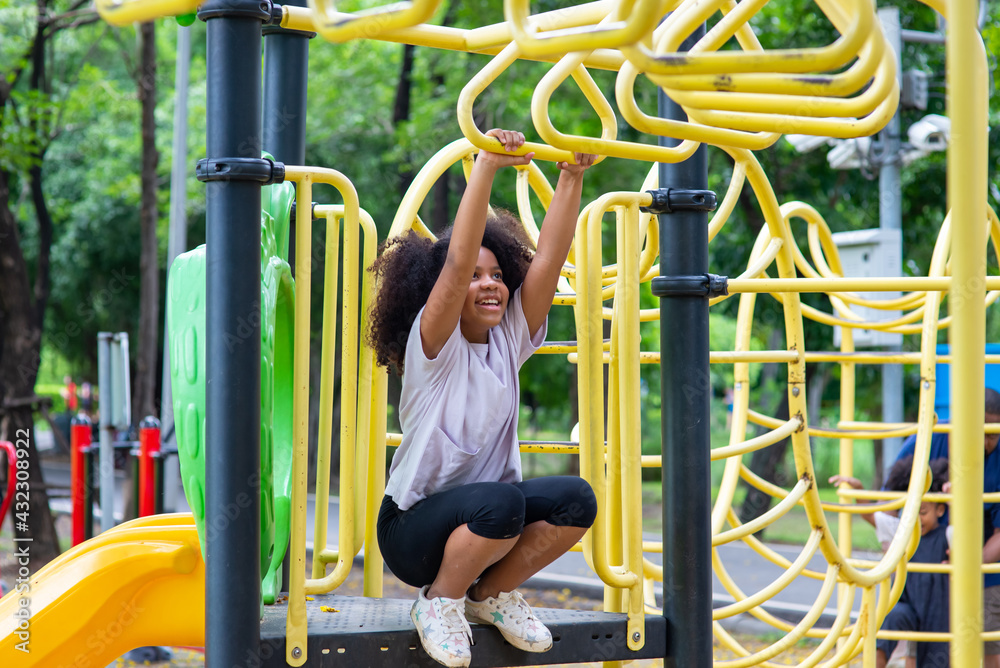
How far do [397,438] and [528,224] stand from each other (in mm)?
865

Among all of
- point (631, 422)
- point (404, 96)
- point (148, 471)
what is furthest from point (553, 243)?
point (404, 96)

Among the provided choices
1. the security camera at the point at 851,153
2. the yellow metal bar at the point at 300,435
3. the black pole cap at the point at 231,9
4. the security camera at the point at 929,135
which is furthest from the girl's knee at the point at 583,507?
the security camera at the point at 851,153

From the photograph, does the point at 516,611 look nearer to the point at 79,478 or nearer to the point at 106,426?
the point at 106,426

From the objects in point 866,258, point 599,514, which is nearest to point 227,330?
point 599,514

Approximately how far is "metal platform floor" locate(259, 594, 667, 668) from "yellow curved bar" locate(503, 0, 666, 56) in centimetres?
118

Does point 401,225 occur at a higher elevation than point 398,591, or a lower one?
higher

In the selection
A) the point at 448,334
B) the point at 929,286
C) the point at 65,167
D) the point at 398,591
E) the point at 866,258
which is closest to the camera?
the point at 448,334

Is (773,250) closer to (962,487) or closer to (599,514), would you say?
(599,514)

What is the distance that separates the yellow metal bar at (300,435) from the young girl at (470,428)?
237 millimetres

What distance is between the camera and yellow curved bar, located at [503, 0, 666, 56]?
1.25 metres

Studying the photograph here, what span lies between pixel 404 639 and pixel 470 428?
44cm

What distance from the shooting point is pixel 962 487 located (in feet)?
3.76

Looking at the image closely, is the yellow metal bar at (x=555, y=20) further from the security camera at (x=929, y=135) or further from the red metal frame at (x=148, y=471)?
the security camera at (x=929, y=135)

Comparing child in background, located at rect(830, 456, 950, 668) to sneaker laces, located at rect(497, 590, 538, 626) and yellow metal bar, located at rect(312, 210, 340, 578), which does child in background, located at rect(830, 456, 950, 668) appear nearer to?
sneaker laces, located at rect(497, 590, 538, 626)
